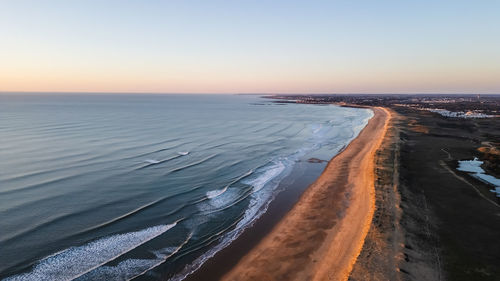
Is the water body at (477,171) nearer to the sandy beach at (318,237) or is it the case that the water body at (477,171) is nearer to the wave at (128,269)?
the sandy beach at (318,237)

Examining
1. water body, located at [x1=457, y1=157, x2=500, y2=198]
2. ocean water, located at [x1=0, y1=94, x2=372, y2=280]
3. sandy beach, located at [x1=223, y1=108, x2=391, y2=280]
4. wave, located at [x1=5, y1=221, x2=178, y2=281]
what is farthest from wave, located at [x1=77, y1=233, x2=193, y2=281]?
water body, located at [x1=457, y1=157, x2=500, y2=198]

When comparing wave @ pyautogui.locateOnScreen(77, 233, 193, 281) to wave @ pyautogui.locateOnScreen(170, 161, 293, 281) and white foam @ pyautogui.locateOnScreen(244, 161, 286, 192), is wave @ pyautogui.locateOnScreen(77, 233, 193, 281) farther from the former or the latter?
white foam @ pyautogui.locateOnScreen(244, 161, 286, 192)

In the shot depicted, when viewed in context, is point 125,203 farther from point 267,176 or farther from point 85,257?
point 267,176

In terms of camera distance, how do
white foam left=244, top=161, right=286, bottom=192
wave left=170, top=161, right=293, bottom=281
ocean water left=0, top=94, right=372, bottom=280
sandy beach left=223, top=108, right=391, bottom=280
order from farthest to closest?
white foam left=244, top=161, right=286, bottom=192 → ocean water left=0, top=94, right=372, bottom=280 → wave left=170, top=161, right=293, bottom=281 → sandy beach left=223, top=108, right=391, bottom=280

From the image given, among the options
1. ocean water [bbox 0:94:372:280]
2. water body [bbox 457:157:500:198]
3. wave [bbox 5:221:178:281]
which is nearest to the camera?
wave [bbox 5:221:178:281]

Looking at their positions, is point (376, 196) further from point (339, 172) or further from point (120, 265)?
point (120, 265)

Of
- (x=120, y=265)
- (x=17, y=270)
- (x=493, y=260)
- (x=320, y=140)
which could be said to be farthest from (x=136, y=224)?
(x=320, y=140)
